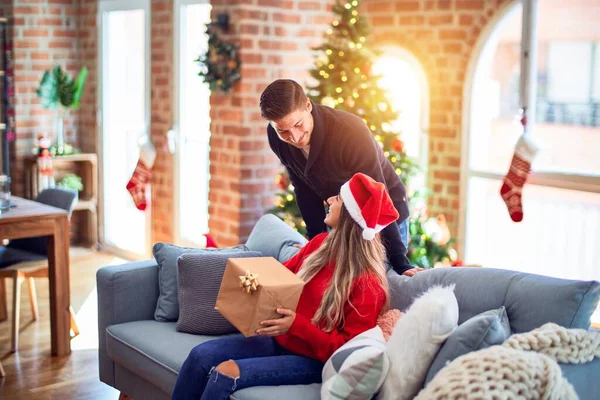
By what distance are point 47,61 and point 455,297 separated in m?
5.55

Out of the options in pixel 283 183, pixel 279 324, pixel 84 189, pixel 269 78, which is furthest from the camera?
pixel 84 189

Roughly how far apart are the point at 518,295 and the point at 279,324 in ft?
2.61

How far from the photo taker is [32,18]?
24.1 ft

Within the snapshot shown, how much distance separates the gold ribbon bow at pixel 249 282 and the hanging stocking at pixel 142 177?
3822 mm

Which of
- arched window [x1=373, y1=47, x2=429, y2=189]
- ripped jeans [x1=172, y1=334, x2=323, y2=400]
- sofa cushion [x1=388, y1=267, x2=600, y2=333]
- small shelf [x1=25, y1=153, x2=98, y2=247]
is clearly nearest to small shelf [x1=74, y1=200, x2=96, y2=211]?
small shelf [x1=25, y1=153, x2=98, y2=247]

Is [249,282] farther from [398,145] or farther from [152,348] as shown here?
[398,145]

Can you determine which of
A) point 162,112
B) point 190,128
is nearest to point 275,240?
Result: point 190,128

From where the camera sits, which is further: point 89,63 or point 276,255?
point 89,63

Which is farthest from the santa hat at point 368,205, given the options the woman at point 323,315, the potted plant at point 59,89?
the potted plant at point 59,89

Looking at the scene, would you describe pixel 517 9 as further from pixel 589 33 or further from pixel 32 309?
pixel 32 309

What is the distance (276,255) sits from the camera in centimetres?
391

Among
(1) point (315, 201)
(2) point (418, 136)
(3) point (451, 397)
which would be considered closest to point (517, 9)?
(2) point (418, 136)

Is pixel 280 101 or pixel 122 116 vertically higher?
pixel 280 101

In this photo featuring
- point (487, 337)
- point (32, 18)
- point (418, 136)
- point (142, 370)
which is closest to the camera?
point (487, 337)
